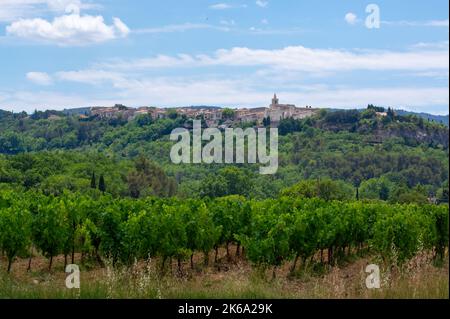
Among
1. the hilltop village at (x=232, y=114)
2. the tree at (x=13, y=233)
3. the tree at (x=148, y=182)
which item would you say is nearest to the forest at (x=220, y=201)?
the tree at (x=13, y=233)

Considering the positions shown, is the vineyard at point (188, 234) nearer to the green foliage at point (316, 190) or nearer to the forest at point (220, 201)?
the forest at point (220, 201)

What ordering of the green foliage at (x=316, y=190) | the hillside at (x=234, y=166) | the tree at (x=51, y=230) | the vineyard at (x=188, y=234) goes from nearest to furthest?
the vineyard at (x=188, y=234) < the tree at (x=51, y=230) < the green foliage at (x=316, y=190) < the hillside at (x=234, y=166)

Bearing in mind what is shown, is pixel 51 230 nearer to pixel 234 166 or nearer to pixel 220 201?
pixel 220 201

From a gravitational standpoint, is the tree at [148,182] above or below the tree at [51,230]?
below

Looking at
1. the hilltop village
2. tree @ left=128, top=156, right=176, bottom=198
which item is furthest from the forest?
the hilltop village

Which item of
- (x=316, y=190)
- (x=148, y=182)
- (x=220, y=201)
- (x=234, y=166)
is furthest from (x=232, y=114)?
(x=220, y=201)

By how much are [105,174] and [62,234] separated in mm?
58431

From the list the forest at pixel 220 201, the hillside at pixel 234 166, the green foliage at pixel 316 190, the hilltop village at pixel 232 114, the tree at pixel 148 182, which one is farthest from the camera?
the hilltop village at pixel 232 114

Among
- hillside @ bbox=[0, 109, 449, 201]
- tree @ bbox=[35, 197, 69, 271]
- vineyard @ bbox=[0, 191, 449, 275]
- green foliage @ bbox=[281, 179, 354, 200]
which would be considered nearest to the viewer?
vineyard @ bbox=[0, 191, 449, 275]

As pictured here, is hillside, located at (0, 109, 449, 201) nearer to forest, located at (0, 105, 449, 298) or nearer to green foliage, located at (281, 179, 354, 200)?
forest, located at (0, 105, 449, 298)

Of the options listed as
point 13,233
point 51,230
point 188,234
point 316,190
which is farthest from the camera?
point 316,190

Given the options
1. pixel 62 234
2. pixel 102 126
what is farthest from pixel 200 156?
pixel 62 234

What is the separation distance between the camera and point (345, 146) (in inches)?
4407
